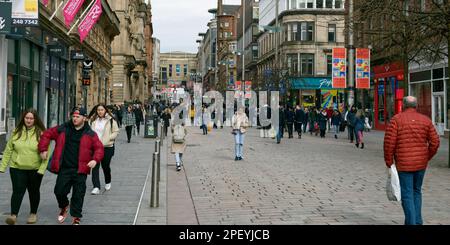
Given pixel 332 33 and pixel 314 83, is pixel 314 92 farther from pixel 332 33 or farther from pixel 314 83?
pixel 332 33

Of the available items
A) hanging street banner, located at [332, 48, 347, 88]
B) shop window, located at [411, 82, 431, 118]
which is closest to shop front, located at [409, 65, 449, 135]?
shop window, located at [411, 82, 431, 118]

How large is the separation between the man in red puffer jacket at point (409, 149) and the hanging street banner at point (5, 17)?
1186 centimetres

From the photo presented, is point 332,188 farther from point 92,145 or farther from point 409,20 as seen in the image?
point 409,20

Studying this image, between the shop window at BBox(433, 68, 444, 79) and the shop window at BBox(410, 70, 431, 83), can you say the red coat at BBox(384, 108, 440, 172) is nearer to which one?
the shop window at BBox(433, 68, 444, 79)

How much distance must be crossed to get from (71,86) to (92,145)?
25.9m

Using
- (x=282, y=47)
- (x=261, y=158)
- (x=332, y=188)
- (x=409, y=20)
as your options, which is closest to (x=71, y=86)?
(x=261, y=158)

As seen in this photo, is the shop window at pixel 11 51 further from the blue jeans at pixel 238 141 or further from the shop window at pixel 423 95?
the shop window at pixel 423 95

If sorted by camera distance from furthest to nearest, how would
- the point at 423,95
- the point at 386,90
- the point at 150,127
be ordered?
the point at 386,90
the point at 423,95
the point at 150,127

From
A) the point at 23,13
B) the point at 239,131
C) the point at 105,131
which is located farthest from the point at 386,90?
the point at 105,131

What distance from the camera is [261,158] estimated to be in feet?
56.7

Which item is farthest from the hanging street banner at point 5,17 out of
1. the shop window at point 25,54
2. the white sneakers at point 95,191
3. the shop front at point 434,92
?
the shop front at point 434,92

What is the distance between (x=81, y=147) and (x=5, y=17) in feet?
30.6

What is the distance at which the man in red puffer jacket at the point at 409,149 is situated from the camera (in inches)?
262

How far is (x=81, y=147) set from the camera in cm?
719
